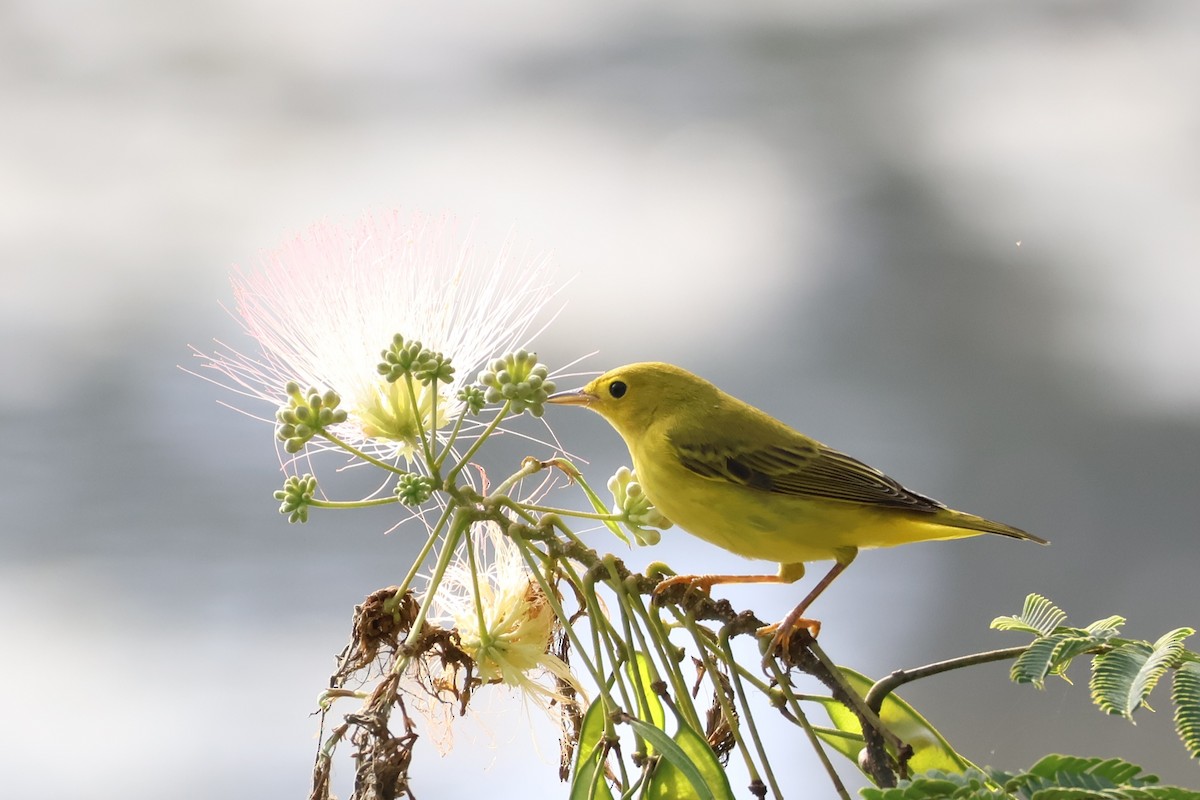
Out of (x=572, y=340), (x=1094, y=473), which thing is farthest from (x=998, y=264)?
(x=572, y=340)

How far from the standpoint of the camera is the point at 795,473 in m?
1.37

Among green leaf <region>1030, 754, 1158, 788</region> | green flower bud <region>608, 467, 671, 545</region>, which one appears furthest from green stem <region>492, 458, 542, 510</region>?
green leaf <region>1030, 754, 1158, 788</region>

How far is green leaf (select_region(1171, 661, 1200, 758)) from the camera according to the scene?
813 millimetres

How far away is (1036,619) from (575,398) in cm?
65

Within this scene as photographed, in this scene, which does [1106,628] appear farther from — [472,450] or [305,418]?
[305,418]

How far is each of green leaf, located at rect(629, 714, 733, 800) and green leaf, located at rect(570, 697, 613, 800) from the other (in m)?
A: 0.05

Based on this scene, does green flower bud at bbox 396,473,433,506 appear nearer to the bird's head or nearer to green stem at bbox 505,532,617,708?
green stem at bbox 505,532,617,708

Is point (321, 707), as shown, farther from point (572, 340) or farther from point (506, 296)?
point (572, 340)

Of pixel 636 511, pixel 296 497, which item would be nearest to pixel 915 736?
pixel 636 511

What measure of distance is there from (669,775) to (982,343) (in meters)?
2.75

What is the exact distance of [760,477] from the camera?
1.34 m

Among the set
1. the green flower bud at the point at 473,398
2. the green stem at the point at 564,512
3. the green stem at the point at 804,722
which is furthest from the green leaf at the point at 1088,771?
the green flower bud at the point at 473,398

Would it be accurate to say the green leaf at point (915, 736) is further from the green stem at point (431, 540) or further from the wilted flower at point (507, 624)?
the green stem at point (431, 540)

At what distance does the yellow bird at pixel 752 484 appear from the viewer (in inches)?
49.5
